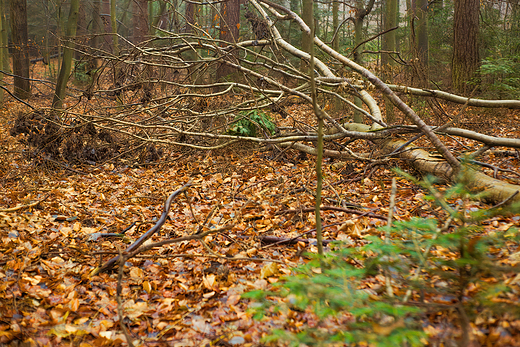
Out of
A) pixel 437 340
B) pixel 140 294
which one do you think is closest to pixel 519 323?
pixel 437 340

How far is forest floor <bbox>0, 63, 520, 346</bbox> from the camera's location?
2.14 meters

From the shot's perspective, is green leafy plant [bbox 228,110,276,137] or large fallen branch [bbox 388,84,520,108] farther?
green leafy plant [bbox 228,110,276,137]

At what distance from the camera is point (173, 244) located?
10.9ft

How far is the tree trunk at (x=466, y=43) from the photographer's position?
883cm

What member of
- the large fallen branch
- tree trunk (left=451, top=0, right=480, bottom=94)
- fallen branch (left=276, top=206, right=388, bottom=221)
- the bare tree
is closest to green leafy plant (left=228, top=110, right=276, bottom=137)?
the bare tree

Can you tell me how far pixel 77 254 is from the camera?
3117 mm

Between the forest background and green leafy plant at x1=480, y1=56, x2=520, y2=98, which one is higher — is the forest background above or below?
below

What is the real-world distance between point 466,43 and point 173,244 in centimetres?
921

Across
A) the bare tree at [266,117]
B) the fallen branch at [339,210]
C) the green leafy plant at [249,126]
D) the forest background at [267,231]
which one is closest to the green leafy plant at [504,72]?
the forest background at [267,231]

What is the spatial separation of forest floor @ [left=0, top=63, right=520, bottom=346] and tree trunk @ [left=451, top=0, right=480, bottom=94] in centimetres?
385

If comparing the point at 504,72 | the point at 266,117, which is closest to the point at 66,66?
the point at 266,117

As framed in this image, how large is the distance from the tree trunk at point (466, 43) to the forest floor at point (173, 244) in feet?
12.6

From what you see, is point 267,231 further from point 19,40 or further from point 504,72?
point 19,40

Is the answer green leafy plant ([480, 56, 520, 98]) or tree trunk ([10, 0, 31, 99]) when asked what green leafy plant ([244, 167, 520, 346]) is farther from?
tree trunk ([10, 0, 31, 99])
